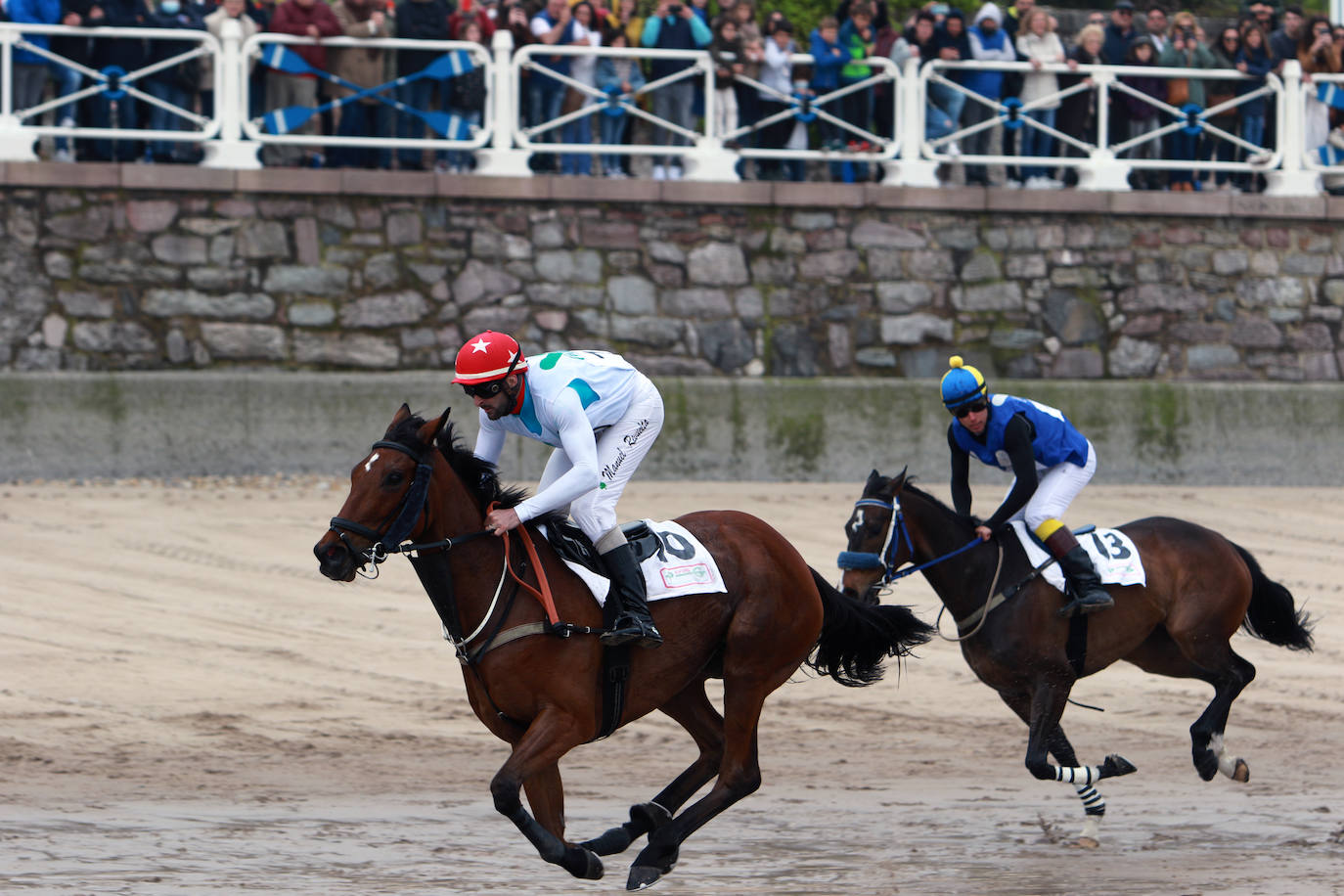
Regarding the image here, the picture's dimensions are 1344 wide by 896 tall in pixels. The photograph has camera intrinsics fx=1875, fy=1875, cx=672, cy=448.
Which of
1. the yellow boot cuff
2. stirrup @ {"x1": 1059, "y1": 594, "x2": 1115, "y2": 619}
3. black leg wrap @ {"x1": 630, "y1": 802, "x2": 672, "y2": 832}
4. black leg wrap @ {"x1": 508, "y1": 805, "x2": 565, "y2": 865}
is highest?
the yellow boot cuff

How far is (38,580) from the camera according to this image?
37.3 feet

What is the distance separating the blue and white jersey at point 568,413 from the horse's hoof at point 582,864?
1139mm

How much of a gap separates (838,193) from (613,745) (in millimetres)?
6926

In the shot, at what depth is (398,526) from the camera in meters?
Result: 6.20

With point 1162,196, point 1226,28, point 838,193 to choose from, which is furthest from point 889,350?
point 1226,28

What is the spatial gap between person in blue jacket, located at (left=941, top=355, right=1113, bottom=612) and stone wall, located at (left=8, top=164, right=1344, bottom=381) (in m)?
6.74

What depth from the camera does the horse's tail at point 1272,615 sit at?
9086mm

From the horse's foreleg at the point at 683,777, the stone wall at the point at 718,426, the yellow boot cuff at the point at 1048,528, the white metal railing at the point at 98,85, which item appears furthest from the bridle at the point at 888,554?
the white metal railing at the point at 98,85

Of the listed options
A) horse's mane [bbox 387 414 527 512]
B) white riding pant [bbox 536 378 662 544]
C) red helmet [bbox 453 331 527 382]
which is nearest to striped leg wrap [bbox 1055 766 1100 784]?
white riding pant [bbox 536 378 662 544]

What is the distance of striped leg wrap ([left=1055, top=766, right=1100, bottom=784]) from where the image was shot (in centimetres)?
768

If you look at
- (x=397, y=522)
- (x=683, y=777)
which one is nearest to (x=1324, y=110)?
(x=683, y=777)

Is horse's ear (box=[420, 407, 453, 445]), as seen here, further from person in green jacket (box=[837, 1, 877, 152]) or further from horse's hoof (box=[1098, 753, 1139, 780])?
person in green jacket (box=[837, 1, 877, 152])

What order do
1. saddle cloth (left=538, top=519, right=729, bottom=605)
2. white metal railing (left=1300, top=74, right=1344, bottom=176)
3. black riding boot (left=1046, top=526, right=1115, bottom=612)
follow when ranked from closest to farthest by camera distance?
1. saddle cloth (left=538, top=519, right=729, bottom=605)
2. black riding boot (left=1046, top=526, right=1115, bottom=612)
3. white metal railing (left=1300, top=74, right=1344, bottom=176)

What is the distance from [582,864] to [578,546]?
3.80ft
